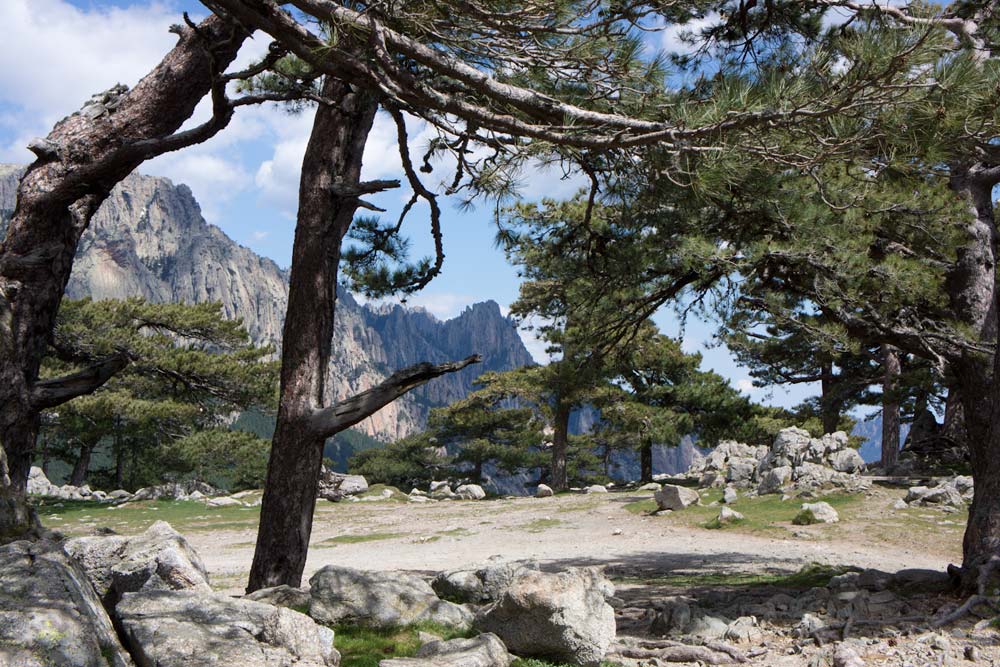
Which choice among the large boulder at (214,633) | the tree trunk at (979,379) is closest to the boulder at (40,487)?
the large boulder at (214,633)

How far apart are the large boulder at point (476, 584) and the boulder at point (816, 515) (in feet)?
29.3

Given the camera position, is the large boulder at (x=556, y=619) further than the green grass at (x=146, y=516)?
No

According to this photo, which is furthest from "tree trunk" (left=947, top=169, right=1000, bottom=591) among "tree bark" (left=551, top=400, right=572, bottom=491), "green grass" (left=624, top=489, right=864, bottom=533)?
"tree bark" (left=551, top=400, right=572, bottom=491)

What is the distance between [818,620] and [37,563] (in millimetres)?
5827

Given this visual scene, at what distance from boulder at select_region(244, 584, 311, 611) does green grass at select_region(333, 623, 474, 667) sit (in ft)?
1.47

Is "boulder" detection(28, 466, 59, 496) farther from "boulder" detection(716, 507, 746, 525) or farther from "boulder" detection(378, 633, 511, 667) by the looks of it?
"boulder" detection(378, 633, 511, 667)

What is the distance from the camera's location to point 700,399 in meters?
27.2

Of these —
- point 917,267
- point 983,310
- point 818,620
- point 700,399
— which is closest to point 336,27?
point 818,620

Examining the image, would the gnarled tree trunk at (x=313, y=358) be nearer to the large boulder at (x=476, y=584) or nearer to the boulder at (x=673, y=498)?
the large boulder at (x=476, y=584)

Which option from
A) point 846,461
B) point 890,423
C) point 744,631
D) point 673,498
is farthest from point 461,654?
point 890,423

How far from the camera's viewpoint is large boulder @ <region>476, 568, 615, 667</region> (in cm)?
518

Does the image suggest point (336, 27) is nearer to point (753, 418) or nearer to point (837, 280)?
point (837, 280)

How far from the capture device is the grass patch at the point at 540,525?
52.6ft

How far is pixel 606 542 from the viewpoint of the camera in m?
13.9
